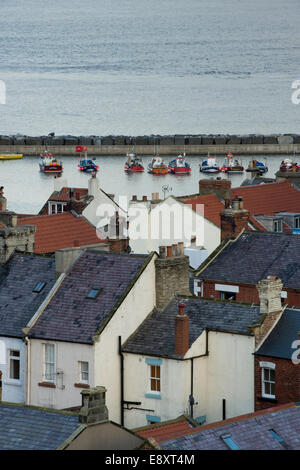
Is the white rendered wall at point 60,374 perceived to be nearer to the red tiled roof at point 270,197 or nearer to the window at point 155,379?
the window at point 155,379

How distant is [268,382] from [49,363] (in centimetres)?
706

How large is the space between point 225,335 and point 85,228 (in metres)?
25.3

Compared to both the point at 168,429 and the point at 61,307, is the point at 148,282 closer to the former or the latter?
the point at 61,307

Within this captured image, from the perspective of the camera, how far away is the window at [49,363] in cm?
4672

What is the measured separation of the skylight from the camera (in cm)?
3462

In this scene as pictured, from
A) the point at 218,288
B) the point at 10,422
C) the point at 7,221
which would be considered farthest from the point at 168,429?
the point at 7,221

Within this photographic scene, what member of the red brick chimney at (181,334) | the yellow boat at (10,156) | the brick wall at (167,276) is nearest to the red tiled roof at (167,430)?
the red brick chimney at (181,334)

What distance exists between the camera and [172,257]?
4803cm

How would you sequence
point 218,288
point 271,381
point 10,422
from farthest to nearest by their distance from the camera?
point 218,288 < point 271,381 < point 10,422

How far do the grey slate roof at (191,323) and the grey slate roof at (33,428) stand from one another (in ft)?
34.9

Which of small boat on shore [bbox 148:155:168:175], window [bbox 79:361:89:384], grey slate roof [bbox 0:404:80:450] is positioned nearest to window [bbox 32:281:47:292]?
window [bbox 79:361:89:384]

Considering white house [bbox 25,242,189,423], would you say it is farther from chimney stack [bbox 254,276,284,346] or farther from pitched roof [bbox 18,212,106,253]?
pitched roof [bbox 18,212,106,253]
